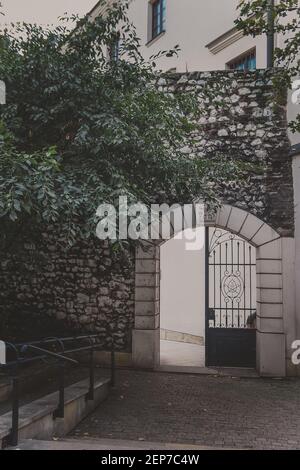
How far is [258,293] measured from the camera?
7.64 m

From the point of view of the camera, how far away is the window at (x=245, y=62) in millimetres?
11000

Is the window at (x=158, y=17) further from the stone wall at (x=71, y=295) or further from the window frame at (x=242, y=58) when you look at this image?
the stone wall at (x=71, y=295)

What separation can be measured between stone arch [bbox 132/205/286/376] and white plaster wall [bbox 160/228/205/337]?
271 centimetres

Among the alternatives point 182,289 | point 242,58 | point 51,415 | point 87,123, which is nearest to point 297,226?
point 87,123

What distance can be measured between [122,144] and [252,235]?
11.5ft

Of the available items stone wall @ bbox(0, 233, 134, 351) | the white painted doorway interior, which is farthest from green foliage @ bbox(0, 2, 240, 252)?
the white painted doorway interior

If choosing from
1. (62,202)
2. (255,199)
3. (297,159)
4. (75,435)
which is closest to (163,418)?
(75,435)

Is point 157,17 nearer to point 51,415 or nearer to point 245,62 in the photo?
point 245,62

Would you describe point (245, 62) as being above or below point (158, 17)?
below

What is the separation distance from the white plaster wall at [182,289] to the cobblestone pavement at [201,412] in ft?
11.4

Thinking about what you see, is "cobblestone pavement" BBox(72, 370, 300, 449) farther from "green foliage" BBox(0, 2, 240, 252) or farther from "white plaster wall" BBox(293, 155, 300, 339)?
"green foliage" BBox(0, 2, 240, 252)

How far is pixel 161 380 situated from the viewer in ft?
23.3

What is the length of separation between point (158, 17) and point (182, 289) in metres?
8.96

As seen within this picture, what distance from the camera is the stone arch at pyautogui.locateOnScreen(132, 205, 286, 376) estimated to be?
291 inches
